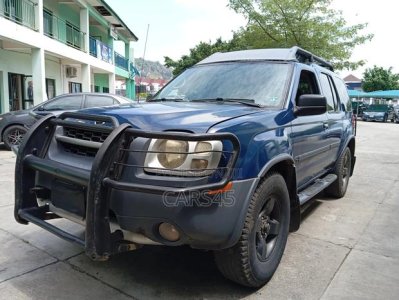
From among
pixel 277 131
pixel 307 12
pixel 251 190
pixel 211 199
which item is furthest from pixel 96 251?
pixel 307 12

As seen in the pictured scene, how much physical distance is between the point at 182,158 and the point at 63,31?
19.1m

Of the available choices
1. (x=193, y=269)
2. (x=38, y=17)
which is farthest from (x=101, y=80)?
(x=193, y=269)

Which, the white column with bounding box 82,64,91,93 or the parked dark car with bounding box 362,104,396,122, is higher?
the white column with bounding box 82,64,91,93

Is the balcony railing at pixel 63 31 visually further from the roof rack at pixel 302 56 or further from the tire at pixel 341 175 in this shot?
the roof rack at pixel 302 56

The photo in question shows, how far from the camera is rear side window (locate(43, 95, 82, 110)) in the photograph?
32.2 feet

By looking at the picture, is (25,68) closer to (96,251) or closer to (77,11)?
(77,11)

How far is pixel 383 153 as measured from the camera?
1183 cm

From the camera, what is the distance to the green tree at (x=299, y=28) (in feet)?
66.8

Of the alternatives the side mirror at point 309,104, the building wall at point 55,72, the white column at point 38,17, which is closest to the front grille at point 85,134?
the side mirror at point 309,104

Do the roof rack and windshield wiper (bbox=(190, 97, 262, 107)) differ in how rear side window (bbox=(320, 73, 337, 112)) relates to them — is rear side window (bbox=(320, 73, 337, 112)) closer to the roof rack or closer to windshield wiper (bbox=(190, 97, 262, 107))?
the roof rack

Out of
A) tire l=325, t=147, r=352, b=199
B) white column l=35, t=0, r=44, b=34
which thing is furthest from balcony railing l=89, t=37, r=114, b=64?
tire l=325, t=147, r=352, b=199

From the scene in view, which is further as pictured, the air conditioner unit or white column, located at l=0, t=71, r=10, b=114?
the air conditioner unit

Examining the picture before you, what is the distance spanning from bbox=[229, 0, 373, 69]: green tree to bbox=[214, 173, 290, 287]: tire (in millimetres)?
18748

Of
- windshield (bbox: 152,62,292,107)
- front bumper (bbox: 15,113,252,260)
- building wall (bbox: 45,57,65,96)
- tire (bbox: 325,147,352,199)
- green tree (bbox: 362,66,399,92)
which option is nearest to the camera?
front bumper (bbox: 15,113,252,260)
